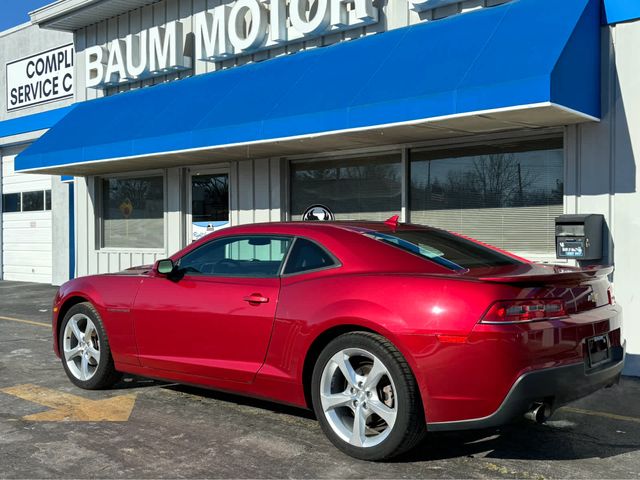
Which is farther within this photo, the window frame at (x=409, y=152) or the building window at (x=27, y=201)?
the building window at (x=27, y=201)

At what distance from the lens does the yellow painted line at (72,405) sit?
521 cm

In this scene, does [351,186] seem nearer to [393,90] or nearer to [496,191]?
[496,191]

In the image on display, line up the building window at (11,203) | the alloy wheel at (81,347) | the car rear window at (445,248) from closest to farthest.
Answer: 1. the car rear window at (445,248)
2. the alloy wheel at (81,347)
3. the building window at (11,203)

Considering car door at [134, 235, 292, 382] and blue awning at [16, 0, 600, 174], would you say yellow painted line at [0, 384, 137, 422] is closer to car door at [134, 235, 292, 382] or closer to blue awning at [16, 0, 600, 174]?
car door at [134, 235, 292, 382]

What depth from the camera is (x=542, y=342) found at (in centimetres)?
383

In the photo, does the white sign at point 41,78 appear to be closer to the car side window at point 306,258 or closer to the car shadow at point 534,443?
the car side window at point 306,258

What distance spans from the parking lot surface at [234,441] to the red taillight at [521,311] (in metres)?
0.92

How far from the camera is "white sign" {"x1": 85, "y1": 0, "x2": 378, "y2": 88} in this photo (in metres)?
9.55

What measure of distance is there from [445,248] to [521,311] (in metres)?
1.09

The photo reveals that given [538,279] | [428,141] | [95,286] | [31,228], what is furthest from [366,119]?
[31,228]

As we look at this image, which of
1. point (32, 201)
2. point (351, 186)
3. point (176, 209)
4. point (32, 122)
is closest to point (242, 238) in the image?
point (351, 186)

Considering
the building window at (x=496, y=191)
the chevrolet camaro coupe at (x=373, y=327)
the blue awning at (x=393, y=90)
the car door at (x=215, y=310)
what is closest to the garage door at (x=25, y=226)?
the blue awning at (x=393, y=90)

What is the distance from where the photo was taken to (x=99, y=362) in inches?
234

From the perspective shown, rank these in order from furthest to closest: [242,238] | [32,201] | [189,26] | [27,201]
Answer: [27,201]
[32,201]
[189,26]
[242,238]
